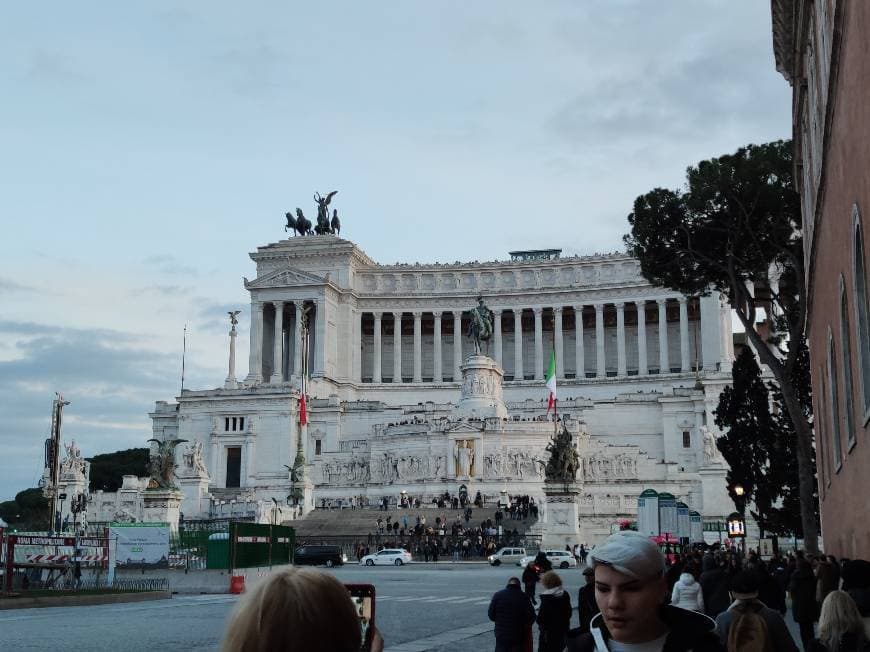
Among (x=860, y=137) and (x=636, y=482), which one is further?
(x=636, y=482)

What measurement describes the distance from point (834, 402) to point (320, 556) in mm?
27399

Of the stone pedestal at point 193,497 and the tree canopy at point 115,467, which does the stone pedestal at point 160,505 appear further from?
the tree canopy at point 115,467

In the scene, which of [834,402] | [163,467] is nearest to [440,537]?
[163,467]

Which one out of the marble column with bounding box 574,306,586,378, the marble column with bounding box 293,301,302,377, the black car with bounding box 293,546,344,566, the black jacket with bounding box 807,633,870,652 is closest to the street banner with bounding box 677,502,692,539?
the black car with bounding box 293,546,344,566

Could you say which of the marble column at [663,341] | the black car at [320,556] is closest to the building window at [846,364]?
the black car at [320,556]

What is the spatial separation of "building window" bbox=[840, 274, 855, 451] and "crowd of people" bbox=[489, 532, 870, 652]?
16.5ft

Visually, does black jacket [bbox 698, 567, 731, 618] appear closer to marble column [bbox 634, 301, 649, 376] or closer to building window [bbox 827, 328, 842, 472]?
building window [bbox 827, 328, 842, 472]

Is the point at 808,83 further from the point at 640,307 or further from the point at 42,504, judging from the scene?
the point at 42,504

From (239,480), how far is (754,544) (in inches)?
1643

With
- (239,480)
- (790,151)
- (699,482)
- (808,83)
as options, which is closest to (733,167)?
(790,151)

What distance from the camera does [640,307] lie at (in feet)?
314

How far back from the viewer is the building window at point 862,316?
16.0 metres

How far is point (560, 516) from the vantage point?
50469 mm

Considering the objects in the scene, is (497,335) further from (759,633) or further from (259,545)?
(759,633)
